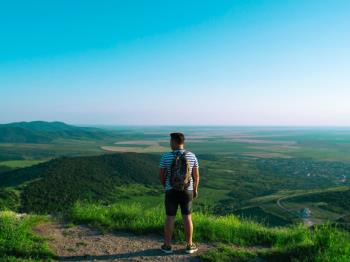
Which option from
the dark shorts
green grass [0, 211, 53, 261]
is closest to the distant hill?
green grass [0, 211, 53, 261]

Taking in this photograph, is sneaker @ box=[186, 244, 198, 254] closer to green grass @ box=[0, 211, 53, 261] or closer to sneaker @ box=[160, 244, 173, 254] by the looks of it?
sneaker @ box=[160, 244, 173, 254]

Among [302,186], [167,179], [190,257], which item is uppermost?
[167,179]

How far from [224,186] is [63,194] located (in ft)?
178

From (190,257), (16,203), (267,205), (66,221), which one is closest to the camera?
(190,257)

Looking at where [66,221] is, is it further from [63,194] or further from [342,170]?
[342,170]

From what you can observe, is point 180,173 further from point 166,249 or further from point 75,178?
point 75,178

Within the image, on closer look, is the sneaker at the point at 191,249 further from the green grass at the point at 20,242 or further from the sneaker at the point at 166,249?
the green grass at the point at 20,242

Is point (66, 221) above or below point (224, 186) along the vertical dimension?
above

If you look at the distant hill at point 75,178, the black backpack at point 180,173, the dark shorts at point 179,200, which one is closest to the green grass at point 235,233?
the dark shorts at point 179,200

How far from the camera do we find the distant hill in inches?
2908

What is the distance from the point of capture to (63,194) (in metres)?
79.5

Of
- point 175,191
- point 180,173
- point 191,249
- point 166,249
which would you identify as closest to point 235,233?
point 191,249

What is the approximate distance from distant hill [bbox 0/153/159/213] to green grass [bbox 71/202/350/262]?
53.6 m

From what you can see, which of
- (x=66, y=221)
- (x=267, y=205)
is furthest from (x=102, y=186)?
(x=66, y=221)
